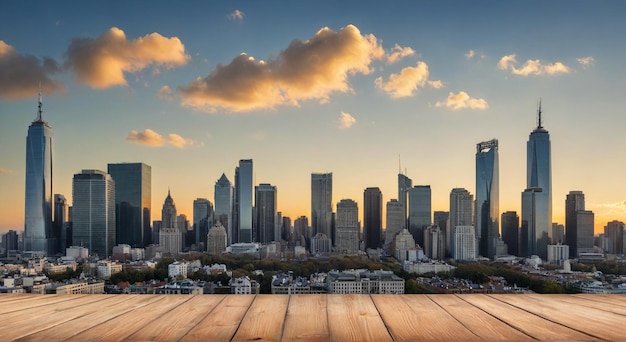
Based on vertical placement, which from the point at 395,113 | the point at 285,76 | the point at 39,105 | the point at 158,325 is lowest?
the point at 158,325

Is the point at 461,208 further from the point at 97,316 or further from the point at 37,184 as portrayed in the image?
the point at 97,316

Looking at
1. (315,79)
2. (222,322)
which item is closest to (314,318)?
(222,322)

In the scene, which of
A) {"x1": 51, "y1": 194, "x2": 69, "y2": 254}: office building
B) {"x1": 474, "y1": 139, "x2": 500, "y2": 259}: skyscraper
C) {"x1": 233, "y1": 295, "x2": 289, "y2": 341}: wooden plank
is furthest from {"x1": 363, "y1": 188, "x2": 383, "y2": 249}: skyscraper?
{"x1": 233, "y1": 295, "x2": 289, "y2": 341}: wooden plank

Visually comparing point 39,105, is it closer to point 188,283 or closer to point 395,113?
point 188,283

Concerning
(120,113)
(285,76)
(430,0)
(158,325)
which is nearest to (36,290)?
(120,113)

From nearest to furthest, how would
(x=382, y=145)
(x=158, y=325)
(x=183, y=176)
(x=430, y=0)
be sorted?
(x=158, y=325) → (x=430, y=0) → (x=382, y=145) → (x=183, y=176)

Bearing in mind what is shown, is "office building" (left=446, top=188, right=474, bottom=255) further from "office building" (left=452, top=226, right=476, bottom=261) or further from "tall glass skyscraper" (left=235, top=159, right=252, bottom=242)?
"tall glass skyscraper" (left=235, top=159, right=252, bottom=242)
